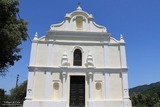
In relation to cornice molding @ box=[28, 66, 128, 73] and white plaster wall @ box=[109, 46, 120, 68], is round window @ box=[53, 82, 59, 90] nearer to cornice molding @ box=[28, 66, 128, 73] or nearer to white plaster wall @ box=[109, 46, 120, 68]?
cornice molding @ box=[28, 66, 128, 73]

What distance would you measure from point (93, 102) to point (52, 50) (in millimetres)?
5888

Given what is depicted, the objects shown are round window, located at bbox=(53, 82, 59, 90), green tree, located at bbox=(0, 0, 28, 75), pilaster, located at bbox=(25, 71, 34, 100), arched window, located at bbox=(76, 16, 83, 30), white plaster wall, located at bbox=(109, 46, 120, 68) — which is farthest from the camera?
arched window, located at bbox=(76, 16, 83, 30)

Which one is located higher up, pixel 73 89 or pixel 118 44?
pixel 118 44

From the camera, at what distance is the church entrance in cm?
1736

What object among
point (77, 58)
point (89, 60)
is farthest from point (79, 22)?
point (89, 60)

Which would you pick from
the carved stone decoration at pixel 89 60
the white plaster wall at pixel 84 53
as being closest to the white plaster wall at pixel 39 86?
the white plaster wall at pixel 84 53

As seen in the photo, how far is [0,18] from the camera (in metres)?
13.7

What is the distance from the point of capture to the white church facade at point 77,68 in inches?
680

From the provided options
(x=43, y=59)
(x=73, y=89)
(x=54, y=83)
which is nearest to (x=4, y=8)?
(x=43, y=59)

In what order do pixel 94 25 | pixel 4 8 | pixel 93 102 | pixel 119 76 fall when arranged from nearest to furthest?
1. pixel 4 8
2. pixel 93 102
3. pixel 119 76
4. pixel 94 25

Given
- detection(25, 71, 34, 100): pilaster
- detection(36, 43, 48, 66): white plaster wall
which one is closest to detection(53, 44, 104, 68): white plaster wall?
detection(36, 43, 48, 66): white plaster wall

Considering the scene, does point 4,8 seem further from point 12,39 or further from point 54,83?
point 54,83

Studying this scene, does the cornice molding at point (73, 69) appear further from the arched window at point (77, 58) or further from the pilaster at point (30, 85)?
the arched window at point (77, 58)

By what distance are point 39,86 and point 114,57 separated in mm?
7297
